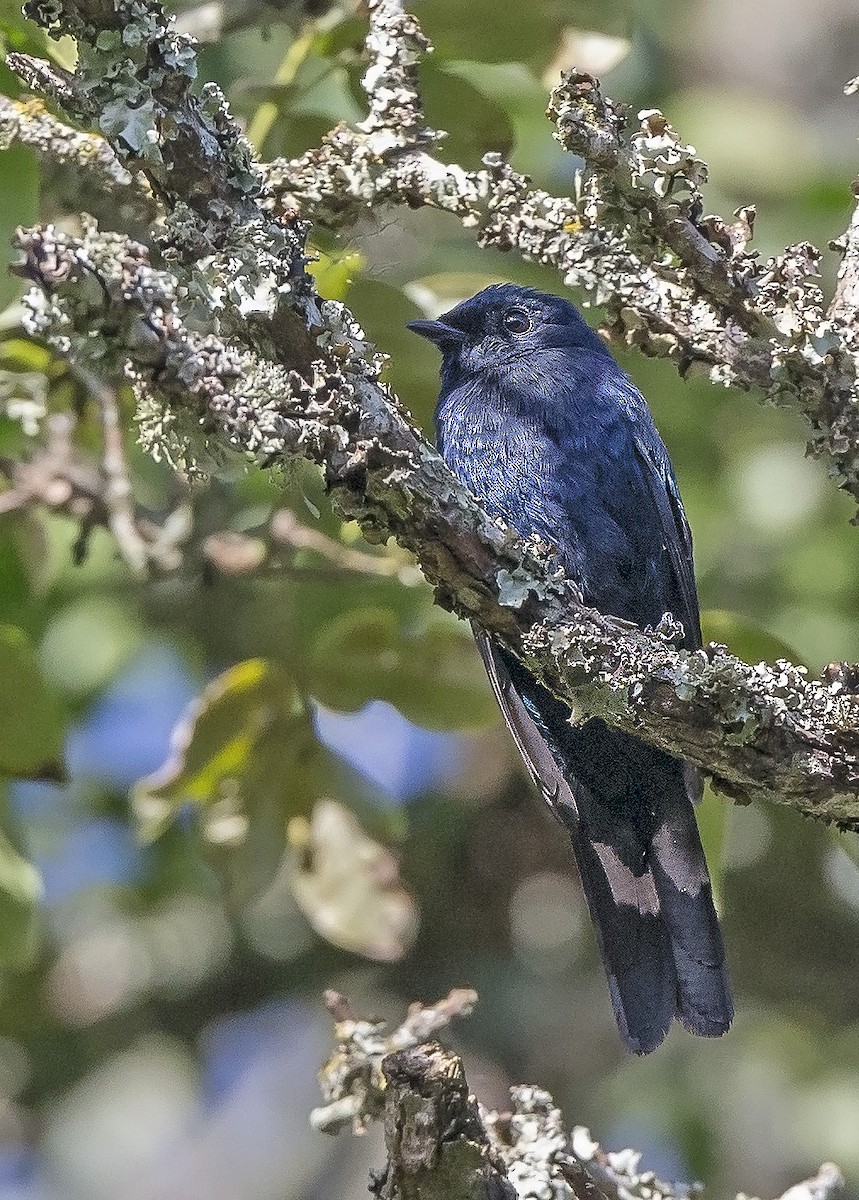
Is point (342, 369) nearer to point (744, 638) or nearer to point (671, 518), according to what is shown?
point (744, 638)

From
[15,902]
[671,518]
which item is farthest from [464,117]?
[15,902]

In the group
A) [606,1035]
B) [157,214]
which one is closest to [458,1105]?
[157,214]

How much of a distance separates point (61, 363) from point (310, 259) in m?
1.85

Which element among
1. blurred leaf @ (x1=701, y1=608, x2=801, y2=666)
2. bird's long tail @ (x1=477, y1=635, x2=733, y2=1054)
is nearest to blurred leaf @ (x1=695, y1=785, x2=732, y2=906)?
bird's long tail @ (x1=477, y1=635, x2=733, y2=1054)

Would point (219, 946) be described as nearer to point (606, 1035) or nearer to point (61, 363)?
point (606, 1035)

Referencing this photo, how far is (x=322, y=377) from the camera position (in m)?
2.28

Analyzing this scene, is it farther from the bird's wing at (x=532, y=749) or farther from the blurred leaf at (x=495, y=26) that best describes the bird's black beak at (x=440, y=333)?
the bird's wing at (x=532, y=749)

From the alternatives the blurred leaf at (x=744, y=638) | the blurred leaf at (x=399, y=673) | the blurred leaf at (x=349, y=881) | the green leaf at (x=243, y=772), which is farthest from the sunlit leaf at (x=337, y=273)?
the blurred leaf at (x=349, y=881)

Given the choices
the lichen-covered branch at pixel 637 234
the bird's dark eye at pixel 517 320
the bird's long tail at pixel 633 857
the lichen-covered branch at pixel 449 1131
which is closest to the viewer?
the lichen-covered branch at pixel 449 1131

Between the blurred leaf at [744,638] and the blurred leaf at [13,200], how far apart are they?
5.16 ft

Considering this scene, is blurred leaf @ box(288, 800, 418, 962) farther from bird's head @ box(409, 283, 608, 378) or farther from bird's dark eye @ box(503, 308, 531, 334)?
bird's dark eye @ box(503, 308, 531, 334)

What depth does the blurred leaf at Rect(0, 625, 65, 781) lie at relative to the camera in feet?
11.0

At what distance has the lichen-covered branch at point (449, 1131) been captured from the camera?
248cm

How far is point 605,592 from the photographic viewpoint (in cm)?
397
